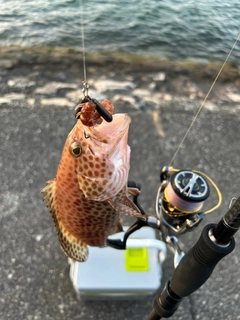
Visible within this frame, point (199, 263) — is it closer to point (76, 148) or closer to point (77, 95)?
point (76, 148)

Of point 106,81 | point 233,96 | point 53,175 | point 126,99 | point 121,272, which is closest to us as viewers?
point 121,272

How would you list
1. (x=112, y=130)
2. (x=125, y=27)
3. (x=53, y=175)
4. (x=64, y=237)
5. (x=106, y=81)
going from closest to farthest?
(x=112, y=130) → (x=64, y=237) → (x=53, y=175) → (x=106, y=81) → (x=125, y=27)

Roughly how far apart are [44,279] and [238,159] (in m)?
1.83

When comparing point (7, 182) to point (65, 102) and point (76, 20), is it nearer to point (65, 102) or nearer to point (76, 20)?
point (65, 102)

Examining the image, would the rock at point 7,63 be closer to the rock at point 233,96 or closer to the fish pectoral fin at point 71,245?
the rock at point 233,96

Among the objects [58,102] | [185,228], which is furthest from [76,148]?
[58,102]

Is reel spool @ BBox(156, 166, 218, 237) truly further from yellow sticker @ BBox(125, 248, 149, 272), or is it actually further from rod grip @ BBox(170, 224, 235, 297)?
yellow sticker @ BBox(125, 248, 149, 272)

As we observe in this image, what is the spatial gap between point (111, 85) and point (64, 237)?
8.49 ft

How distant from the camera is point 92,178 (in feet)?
3.64

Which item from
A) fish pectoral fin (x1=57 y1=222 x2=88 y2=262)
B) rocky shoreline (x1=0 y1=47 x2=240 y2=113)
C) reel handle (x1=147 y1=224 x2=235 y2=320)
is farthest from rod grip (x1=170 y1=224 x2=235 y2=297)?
rocky shoreline (x1=0 y1=47 x2=240 y2=113)

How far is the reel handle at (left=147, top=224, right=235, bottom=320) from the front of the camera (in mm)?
1036

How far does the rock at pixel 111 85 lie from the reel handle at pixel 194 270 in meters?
2.59

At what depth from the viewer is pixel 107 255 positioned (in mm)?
1873

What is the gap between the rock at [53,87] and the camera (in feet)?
10.9
